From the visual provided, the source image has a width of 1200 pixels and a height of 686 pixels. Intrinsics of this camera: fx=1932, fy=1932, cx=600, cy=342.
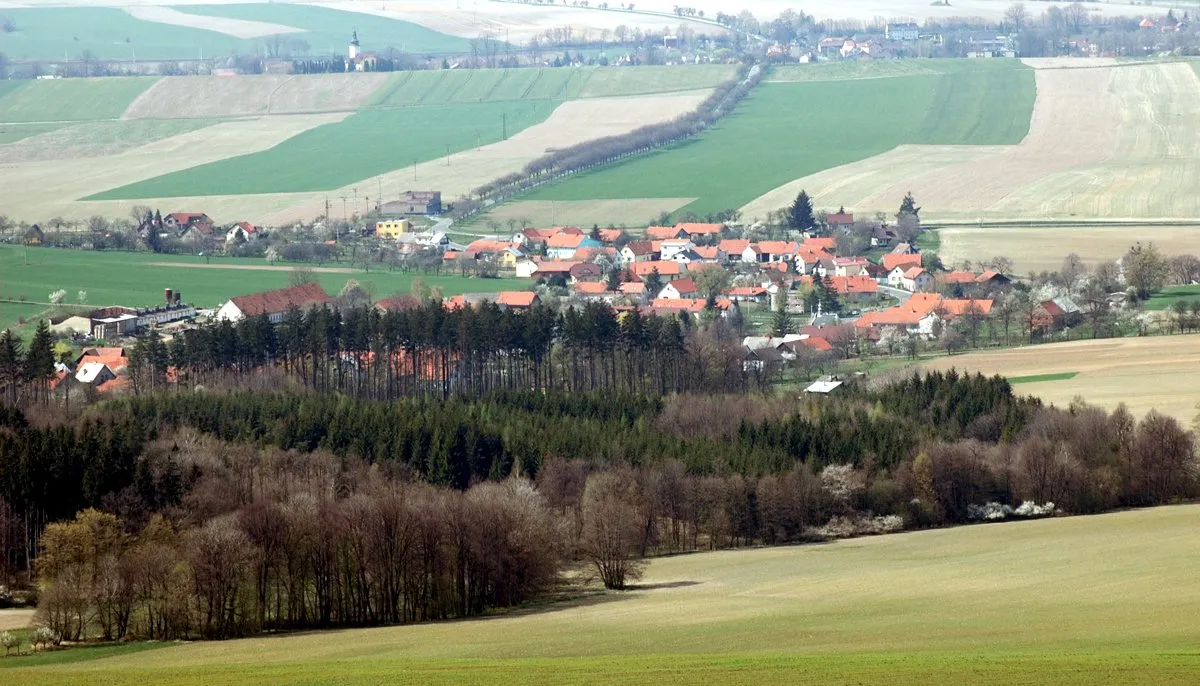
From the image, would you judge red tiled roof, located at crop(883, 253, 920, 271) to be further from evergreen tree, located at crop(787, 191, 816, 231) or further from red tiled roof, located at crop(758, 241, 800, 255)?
evergreen tree, located at crop(787, 191, 816, 231)

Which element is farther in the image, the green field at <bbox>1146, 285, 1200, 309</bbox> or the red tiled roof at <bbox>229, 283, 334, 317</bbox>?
the red tiled roof at <bbox>229, 283, 334, 317</bbox>

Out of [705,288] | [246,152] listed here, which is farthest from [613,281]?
[246,152]

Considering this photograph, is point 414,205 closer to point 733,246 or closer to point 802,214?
point 733,246

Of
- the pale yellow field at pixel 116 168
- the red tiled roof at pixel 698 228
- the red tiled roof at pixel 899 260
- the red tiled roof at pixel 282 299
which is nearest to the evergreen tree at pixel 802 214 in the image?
the red tiled roof at pixel 698 228

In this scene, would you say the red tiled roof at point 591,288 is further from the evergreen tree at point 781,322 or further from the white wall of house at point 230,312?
the white wall of house at point 230,312

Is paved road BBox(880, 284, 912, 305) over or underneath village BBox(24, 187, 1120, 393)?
underneath

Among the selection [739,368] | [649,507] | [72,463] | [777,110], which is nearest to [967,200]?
[777,110]

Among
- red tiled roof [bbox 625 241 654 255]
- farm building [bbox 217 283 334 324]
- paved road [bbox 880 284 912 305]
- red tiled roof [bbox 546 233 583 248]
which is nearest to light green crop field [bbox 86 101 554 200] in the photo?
red tiled roof [bbox 546 233 583 248]
